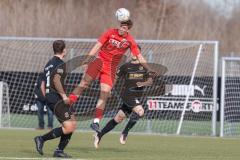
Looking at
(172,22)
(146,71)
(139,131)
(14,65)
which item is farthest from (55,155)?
(172,22)

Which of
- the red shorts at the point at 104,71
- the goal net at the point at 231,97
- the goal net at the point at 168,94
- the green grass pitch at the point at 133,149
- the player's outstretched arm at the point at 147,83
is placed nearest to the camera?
the green grass pitch at the point at 133,149

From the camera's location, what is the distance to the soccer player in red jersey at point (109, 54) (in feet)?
50.7

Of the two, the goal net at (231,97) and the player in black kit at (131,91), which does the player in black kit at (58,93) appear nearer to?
the player in black kit at (131,91)

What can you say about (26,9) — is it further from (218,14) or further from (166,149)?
(166,149)

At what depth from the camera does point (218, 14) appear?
159 feet

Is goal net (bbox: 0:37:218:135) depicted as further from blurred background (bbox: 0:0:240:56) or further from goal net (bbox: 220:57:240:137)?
blurred background (bbox: 0:0:240:56)

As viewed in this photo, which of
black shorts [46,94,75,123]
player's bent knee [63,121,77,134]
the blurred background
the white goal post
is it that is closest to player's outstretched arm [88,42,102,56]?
black shorts [46,94,75,123]

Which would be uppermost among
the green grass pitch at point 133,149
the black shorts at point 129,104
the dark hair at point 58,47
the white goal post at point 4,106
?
the dark hair at point 58,47

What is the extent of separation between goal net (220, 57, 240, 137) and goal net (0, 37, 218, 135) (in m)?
0.37

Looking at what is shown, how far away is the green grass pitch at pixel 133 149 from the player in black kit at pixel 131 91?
0.52 metres

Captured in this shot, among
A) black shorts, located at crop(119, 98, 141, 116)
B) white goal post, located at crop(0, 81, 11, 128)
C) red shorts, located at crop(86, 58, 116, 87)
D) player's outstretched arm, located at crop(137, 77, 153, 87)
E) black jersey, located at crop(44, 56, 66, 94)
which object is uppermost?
black jersey, located at crop(44, 56, 66, 94)

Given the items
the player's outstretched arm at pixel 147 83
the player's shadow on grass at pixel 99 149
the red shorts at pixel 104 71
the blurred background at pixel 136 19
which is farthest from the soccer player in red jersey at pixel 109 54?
the blurred background at pixel 136 19

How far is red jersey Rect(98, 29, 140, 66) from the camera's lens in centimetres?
1548

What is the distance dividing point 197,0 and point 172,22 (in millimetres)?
2509
